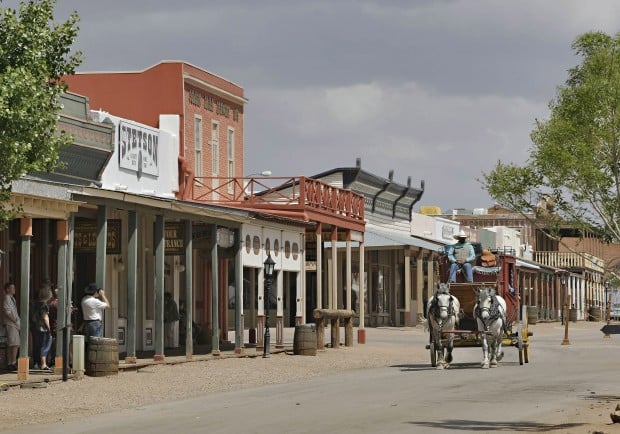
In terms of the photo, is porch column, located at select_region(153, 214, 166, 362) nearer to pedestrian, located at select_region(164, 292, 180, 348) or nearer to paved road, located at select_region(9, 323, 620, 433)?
paved road, located at select_region(9, 323, 620, 433)

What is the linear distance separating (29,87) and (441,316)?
12844mm

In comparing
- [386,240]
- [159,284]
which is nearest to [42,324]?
[159,284]

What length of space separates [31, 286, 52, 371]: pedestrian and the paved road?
4341 millimetres

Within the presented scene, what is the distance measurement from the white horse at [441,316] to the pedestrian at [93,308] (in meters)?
7.03

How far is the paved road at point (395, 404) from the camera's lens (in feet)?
57.9

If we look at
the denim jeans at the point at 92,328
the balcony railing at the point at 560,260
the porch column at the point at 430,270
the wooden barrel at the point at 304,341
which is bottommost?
the wooden barrel at the point at 304,341

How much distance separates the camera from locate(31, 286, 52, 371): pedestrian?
1062 inches

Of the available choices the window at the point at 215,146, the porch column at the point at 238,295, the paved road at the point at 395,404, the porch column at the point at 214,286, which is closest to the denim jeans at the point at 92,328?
the paved road at the point at 395,404

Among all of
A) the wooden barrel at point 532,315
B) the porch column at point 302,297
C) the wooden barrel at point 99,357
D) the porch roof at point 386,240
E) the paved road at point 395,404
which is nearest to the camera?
the paved road at point 395,404

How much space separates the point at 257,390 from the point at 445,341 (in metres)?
6.83

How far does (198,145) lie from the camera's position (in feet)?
132

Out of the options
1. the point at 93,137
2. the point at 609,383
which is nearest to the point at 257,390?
the point at 609,383

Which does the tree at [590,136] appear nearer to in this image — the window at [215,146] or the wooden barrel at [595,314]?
the window at [215,146]

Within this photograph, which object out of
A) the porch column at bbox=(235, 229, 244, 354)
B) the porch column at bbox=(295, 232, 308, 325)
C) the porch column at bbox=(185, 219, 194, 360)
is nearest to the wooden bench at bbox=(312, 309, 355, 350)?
the porch column at bbox=(295, 232, 308, 325)
